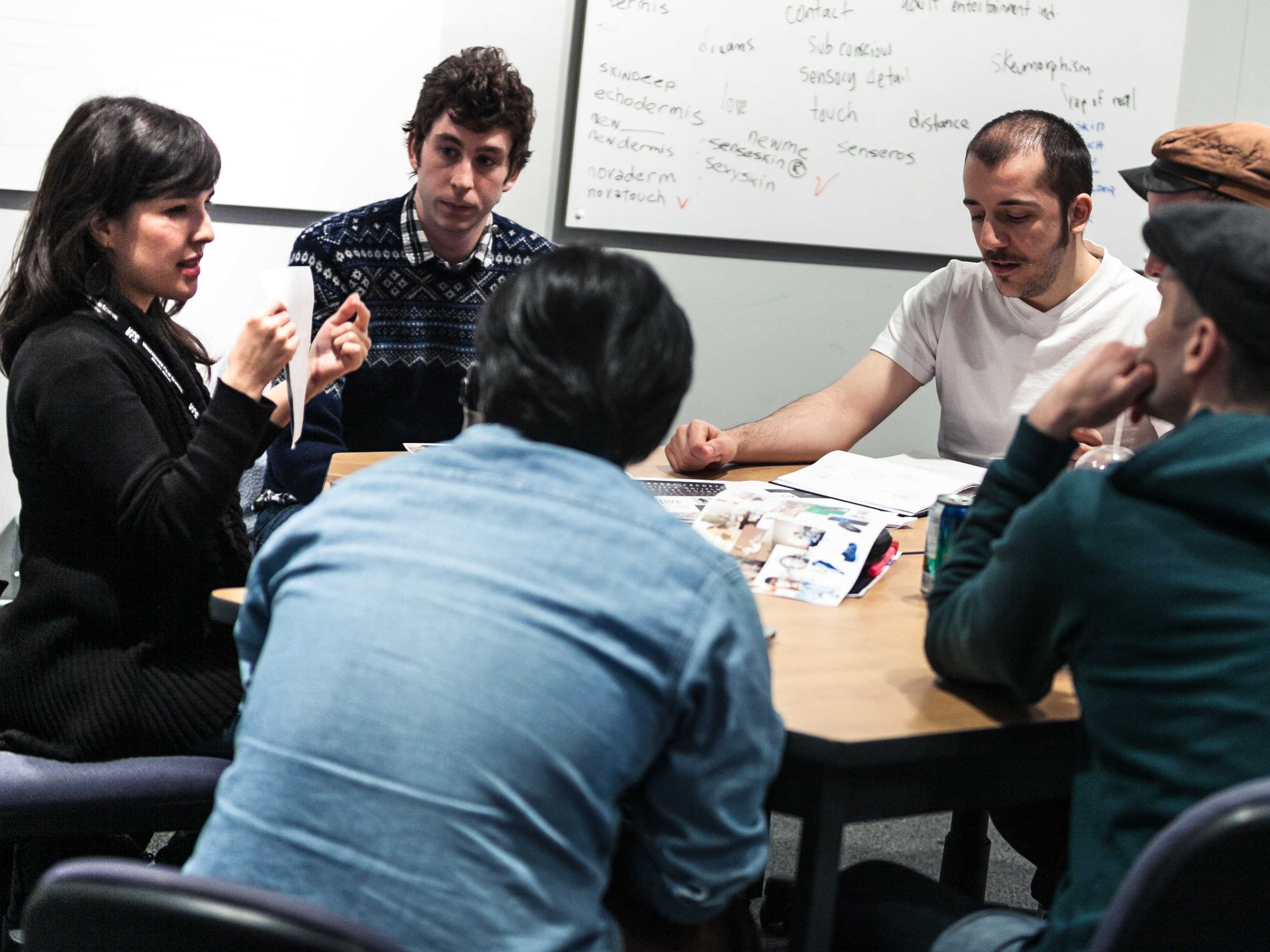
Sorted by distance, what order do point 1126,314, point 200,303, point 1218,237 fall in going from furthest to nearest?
point 200,303, point 1126,314, point 1218,237

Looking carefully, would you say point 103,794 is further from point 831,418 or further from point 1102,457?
point 831,418

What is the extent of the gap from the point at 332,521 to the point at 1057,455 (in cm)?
73

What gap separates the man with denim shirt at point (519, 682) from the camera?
0.90 meters

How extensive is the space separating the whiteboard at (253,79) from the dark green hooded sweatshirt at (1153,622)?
2.46 metres

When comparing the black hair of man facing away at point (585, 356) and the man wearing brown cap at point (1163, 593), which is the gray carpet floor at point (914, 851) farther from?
the black hair of man facing away at point (585, 356)

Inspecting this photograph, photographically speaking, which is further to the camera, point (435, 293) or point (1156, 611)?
point (435, 293)

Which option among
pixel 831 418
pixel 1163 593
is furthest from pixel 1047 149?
pixel 1163 593

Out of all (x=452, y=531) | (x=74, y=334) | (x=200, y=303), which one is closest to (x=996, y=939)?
(x=452, y=531)

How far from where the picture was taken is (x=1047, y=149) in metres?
2.46

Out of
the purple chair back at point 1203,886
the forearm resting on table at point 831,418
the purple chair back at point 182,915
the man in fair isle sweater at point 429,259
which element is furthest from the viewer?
the man in fair isle sweater at point 429,259

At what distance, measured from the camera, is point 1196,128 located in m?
2.22

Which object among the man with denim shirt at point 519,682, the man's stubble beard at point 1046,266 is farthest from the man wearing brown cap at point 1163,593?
the man's stubble beard at point 1046,266

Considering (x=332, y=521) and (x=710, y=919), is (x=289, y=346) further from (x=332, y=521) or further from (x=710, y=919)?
(x=710, y=919)

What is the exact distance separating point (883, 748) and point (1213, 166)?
1.44m
